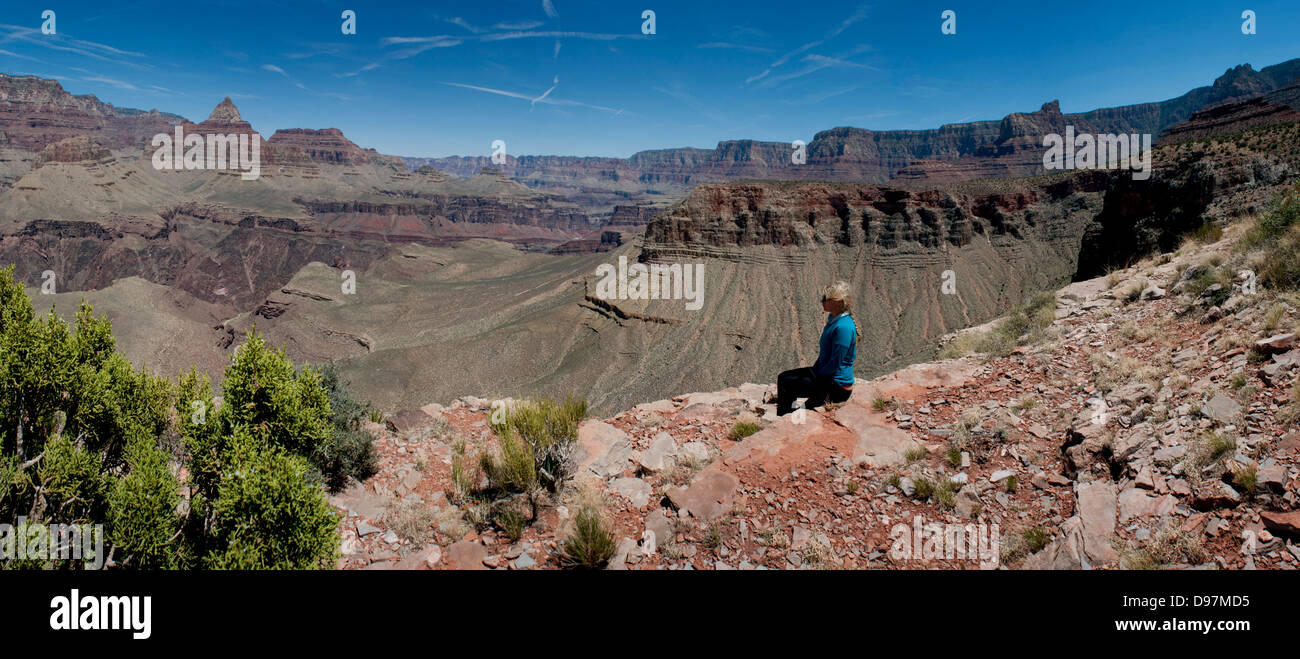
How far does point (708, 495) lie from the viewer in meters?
6.01

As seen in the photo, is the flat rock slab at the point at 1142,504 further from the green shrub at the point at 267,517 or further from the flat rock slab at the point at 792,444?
the green shrub at the point at 267,517

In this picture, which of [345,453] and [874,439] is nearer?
[874,439]

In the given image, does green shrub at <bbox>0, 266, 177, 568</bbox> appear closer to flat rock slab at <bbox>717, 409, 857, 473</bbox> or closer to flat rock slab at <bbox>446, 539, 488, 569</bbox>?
flat rock slab at <bbox>446, 539, 488, 569</bbox>

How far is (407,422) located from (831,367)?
875cm

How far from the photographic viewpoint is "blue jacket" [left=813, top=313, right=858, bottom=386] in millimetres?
7379

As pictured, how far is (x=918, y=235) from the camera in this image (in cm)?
7025

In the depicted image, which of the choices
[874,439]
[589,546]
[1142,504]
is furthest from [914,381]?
[589,546]

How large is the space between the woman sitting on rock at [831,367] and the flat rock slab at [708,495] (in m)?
2.39

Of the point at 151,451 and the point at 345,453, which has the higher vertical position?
the point at 151,451

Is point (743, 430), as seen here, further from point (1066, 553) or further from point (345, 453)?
point (345, 453)

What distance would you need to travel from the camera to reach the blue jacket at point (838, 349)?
7379mm

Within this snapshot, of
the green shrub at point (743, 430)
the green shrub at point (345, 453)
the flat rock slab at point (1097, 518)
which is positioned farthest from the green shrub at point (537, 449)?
the flat rock slab at point (1097, 518)

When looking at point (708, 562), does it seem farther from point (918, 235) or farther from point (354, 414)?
point (918, 235)
